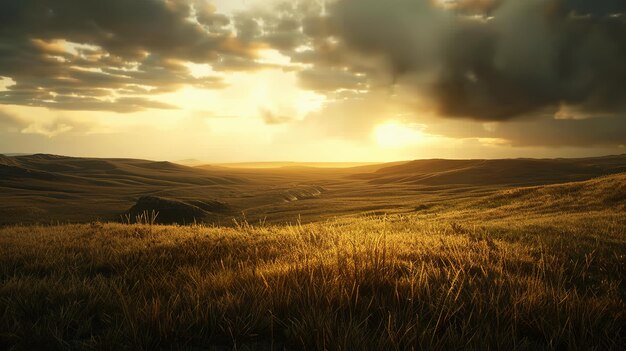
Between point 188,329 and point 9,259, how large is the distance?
6.36m

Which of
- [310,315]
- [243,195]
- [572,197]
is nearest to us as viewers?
[310,315]

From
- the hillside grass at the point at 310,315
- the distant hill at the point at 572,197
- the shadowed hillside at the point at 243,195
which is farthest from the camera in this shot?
the shadowed hillside at the point at 243,195

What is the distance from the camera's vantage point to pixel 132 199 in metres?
108

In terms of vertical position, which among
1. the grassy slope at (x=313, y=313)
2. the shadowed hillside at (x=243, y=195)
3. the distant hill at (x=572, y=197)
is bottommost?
the shadowed hillside at (x=243, y=195)

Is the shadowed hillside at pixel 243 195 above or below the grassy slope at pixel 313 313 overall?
below

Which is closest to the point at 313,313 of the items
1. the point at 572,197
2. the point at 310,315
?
the point at 310,315

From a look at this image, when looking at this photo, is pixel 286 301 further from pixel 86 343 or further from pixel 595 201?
pixel 595 201

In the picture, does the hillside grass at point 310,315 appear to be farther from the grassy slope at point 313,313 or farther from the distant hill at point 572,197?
the distant hill at point 572,197

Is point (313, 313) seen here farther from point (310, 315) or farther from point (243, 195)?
point (243, 195)

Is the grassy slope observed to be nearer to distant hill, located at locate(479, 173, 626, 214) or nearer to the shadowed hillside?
the shadowed hillside

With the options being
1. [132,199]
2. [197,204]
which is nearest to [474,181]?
[197,204]

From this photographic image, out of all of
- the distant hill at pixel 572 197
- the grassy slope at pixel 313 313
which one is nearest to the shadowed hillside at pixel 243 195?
the distant hill at pixel 572 197

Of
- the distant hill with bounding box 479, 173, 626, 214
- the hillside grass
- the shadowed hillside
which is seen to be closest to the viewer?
the hillside grass

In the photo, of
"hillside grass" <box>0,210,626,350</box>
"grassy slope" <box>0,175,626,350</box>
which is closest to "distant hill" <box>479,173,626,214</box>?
"grassy slope" <box>0,175,626,350</box>
